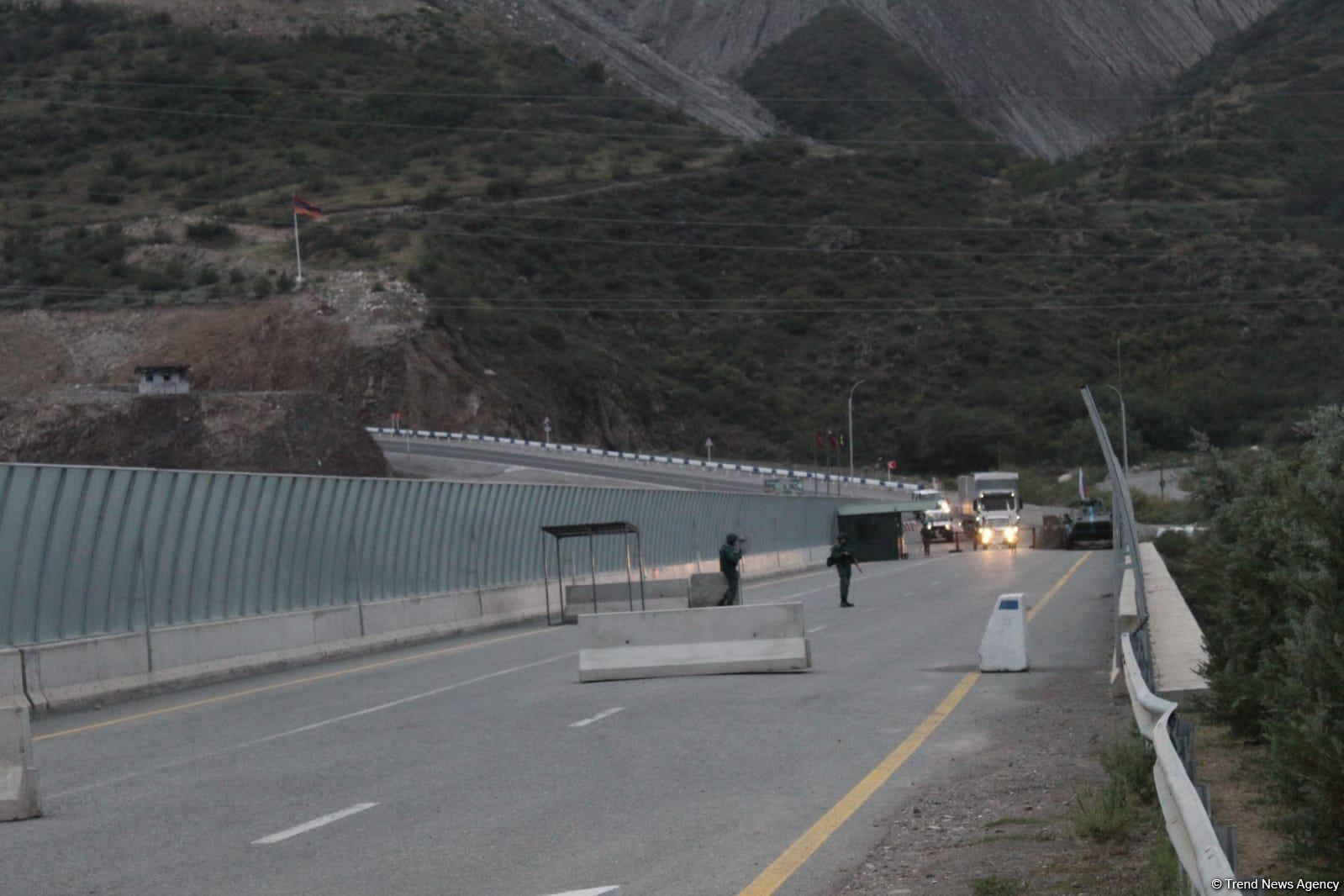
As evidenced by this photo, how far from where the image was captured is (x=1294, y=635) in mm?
10094

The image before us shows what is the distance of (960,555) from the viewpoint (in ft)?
229

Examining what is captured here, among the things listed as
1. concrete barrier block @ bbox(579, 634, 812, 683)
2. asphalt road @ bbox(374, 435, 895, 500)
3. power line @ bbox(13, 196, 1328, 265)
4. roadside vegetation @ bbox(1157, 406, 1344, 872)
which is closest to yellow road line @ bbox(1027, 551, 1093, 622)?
concrete barrier block @ bbox(579, 634, 812, 683)

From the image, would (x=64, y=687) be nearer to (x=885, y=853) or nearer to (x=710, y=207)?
(x=885, y=853)

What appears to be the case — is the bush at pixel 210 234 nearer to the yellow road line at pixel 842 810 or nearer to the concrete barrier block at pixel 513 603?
the concrete barrier block at pixel 513 603

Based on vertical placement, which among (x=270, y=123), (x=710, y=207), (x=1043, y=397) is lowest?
(x=1043, y=397)

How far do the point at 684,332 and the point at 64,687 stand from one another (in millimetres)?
116140

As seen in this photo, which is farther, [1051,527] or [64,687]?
[1051,527]

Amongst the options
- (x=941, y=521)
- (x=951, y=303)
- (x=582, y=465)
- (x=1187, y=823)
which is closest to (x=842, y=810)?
(x=1187, y=823)

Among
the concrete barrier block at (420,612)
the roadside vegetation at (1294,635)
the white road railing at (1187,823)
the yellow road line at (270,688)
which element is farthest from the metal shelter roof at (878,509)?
the white road railing at (1187,823)

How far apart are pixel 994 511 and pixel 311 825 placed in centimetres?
6971

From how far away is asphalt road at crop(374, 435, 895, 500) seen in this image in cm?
9119

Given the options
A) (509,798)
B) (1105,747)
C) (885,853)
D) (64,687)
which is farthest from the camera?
(64,687)

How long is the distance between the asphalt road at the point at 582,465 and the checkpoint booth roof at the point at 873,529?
17.8 meters

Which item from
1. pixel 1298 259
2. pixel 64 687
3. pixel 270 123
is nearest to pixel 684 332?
pixel 1298 259
